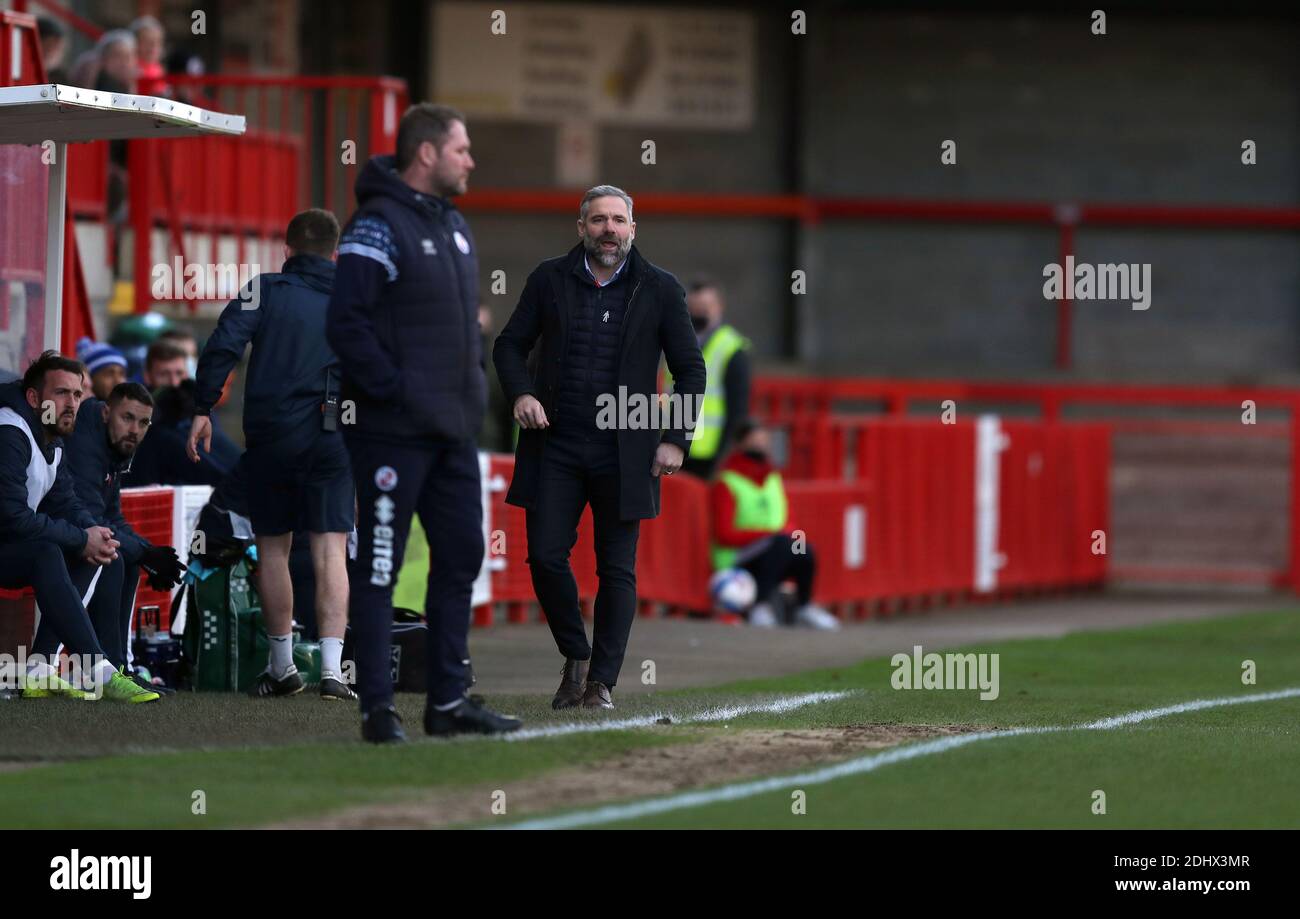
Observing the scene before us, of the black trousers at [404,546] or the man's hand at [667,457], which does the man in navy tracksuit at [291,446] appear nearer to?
the man's hand at [667,457]

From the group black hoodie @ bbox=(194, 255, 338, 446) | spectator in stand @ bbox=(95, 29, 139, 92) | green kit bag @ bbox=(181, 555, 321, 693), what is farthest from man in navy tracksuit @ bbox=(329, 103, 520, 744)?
spectator in stand @ bbox=(95, 29, 139, 92)

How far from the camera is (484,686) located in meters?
10.4

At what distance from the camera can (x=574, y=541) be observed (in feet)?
29.5

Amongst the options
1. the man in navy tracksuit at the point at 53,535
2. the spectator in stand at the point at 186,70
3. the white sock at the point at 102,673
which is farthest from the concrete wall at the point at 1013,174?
the white sock at the point at 102,673

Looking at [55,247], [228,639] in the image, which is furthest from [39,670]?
[55,247]

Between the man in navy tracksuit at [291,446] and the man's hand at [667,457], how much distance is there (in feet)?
4.25

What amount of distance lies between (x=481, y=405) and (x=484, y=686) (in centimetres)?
295

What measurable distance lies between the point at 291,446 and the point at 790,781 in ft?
9.59

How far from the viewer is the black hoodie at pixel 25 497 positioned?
892 cm
